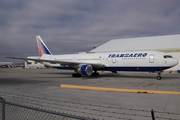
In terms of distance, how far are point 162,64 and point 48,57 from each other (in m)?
19.3

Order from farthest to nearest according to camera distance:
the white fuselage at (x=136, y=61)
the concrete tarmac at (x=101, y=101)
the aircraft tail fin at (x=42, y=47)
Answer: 1. the aircraft tail fin at (x=42, y=47)
2. the white fuselage at (x=136, y=61)
3. the concrete tarmac at (x=101, y=101)

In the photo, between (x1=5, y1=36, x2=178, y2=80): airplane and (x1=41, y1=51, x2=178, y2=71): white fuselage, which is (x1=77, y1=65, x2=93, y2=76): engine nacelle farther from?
(x1=41, y1=51, x2=178, y2=71): white fuselage

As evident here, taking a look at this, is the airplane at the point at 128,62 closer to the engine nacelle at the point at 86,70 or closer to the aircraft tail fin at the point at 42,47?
the engine nacelle at the point at 86,70

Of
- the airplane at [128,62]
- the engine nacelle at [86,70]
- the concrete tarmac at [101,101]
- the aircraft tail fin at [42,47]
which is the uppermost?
the aircraft tail fin at [42,47]

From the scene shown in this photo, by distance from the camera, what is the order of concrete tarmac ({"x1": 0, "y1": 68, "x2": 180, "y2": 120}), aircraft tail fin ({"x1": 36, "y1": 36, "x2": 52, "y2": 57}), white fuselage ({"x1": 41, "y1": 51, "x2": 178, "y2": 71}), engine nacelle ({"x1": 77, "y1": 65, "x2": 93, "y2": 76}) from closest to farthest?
1. concrete tarmac ({"x1": 0, "y1": 68, "x2": 180, "y2": 120})
2. white fuselage ({"x1": 41, "y1": 51, "x2": 178, "y2": 71})
3. engine nacelle ({"x1": 77, "y1": 65, "x2": 93, "y2": 76})
4. aircraft tail fin ({"x1": 36, "y1": 36, "x2": 52, "y2": 57})

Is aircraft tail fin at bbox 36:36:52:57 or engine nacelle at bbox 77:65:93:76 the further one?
aircraft tail fin at bbox 36:36:52:57

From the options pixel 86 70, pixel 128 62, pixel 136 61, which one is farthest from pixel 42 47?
pixel 136 61

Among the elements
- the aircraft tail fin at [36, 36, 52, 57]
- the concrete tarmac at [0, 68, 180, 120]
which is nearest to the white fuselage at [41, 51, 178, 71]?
the concrete tarmac at [0, 68, 180, 120]

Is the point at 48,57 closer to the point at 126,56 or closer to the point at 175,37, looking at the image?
the point at 126,56

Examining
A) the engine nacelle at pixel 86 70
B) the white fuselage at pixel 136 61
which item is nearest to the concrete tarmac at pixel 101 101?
the white fuselage at pixel 136 61

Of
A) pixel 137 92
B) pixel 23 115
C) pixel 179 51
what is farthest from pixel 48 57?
pixel 179 51

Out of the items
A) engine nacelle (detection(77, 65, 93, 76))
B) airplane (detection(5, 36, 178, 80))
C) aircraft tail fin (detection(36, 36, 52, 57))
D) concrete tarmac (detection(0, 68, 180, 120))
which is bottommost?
concrete tarmac (detection(0, 68, 180, 120))

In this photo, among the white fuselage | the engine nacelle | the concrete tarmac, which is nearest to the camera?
the concrete tarmac

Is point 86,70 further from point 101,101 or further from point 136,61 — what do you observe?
point 101,101
